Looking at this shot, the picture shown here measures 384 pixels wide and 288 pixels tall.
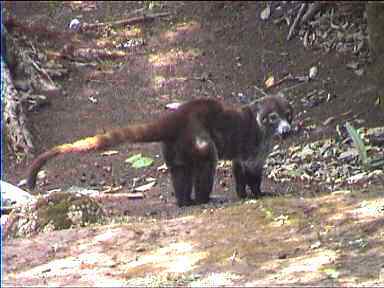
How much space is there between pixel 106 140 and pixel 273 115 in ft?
5.30

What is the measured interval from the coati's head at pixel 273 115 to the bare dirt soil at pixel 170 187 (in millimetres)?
651

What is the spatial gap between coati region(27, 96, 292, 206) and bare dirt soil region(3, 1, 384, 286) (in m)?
0.33

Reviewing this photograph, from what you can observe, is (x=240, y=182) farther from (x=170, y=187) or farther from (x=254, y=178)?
(x=170, y=187)

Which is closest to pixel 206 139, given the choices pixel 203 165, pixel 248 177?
pixel 203 165

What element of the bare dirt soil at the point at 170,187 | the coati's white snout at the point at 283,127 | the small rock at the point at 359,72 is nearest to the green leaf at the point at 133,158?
the bare dirt soil at the point at 170,187

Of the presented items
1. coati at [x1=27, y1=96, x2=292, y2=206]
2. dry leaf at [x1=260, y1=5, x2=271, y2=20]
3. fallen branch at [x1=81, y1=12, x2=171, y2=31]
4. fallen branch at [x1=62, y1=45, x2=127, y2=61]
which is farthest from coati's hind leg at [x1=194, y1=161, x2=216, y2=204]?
fallen branch at [x1=81, y1=12, x2=171, y2=31]

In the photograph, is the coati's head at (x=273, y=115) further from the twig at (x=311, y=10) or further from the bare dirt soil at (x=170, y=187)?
the twig at (x=311, y=10)

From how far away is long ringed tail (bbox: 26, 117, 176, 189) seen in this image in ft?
24.1

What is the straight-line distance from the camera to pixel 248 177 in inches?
333

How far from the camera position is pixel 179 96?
12.5 meters

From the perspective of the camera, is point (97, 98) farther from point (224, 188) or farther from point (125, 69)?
point (224, 188)

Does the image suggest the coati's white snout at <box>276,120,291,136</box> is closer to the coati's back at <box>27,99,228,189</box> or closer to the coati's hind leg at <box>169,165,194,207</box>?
the coati's back at <box>27,99,228,189</box>

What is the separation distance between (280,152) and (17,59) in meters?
4.10

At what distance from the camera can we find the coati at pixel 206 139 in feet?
25.6
